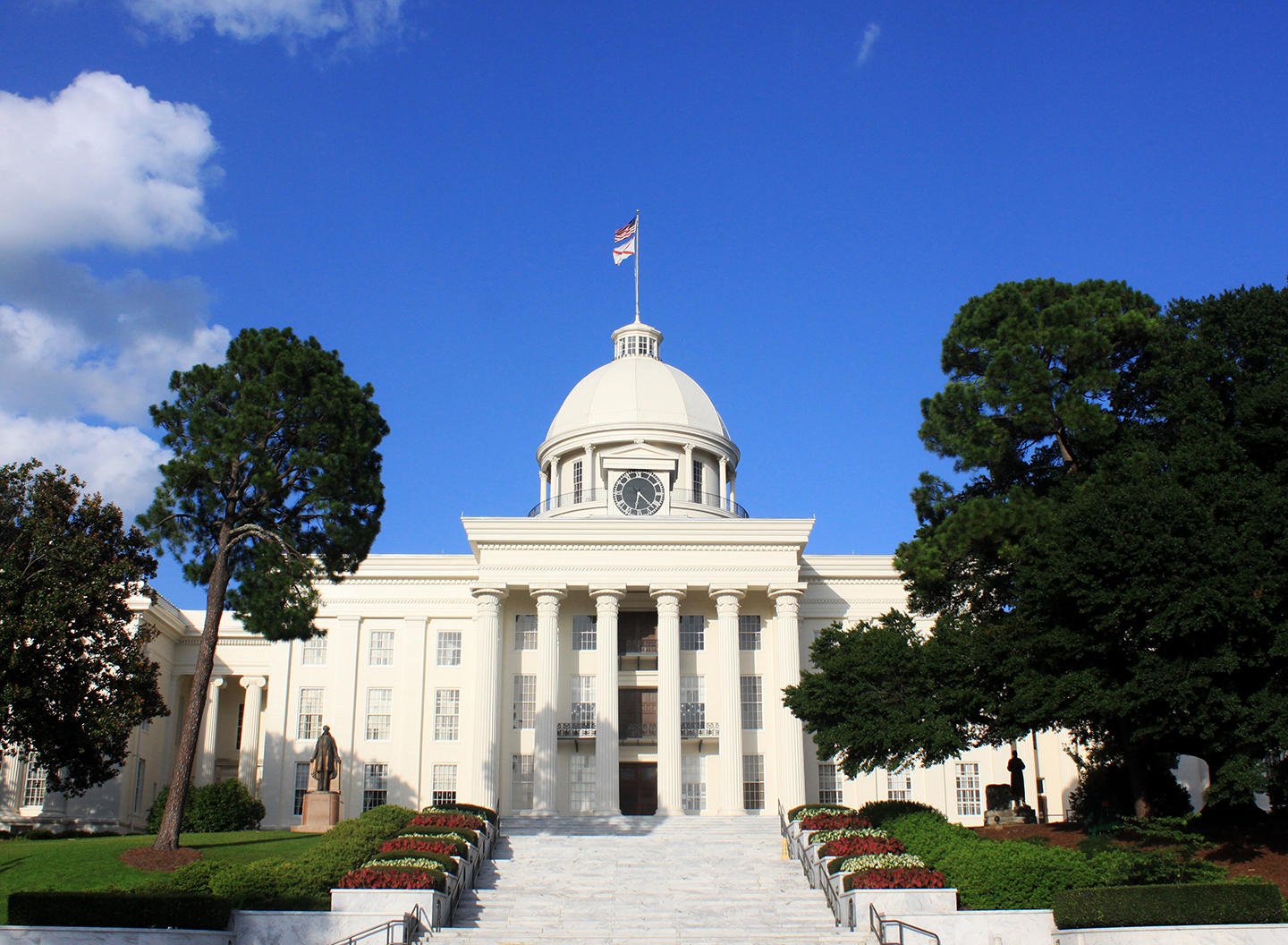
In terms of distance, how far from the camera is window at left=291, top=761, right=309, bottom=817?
46000 mm

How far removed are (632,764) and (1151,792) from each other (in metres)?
20.4

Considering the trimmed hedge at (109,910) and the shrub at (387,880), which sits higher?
the shrub at (387,880)

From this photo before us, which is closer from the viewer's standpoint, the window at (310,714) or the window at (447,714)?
the window at (447,714)

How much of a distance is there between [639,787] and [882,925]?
2473cm

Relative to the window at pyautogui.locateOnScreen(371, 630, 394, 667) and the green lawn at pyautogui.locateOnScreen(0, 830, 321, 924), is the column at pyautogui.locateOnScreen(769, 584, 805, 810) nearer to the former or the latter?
the window at pyautogui.locateOnScreen(371, 630, 394, 667)

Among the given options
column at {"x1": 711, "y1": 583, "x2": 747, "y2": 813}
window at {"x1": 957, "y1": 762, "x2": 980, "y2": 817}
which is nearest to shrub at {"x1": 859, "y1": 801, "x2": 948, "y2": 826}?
column at {"x1": 711, "y1": 583, "x2": 747, "y2": 813}

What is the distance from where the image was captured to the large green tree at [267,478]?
27.8m

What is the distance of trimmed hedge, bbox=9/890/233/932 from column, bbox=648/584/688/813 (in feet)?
76.0

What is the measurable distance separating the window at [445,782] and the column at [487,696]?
409cm

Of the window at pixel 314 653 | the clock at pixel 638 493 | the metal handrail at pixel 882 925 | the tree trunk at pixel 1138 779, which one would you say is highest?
the clock at pixel 638 493

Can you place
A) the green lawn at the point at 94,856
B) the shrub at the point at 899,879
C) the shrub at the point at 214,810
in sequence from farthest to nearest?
the shrub at the point at 214,810
the green lawn at the point at 94,856
the shrub at the point at 899,879

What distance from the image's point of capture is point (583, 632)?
46156 millimetres

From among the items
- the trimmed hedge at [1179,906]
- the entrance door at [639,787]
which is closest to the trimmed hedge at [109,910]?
the trimmed hedge at [1179,906]

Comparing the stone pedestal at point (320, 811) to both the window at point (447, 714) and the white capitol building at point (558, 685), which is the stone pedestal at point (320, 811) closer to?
the white capitol building at point (558, 685)
